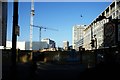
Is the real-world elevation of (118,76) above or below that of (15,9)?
below

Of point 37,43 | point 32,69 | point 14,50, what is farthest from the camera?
point 37,43

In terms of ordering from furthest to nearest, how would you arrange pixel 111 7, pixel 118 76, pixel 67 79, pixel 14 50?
pixel 111 7, pixel 67 79, pixel 14 50, pixel 118 76

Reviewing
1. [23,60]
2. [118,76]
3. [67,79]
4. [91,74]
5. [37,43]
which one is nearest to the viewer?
[118,76]

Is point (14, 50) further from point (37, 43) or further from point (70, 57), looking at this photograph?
point (37, 43)

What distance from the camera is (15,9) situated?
35.1 ft

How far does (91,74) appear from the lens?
32.1 ft

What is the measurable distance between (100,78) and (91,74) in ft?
→ 1.55

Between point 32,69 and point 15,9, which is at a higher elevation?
point 15,9

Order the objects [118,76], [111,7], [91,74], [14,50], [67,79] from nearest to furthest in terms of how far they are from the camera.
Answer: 1. [118,76]
2. [91,74]
3. [14,50]
4. [67,79]
5. [111,7]

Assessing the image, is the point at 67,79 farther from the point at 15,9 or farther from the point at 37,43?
the point at 37,43

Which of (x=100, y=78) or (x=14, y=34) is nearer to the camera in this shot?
(x=100, y=78)

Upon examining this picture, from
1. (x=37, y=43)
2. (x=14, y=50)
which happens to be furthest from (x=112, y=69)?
(x=37, y=43)

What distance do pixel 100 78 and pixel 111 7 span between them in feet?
330

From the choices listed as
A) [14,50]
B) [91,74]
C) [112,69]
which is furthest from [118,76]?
[14,50]
